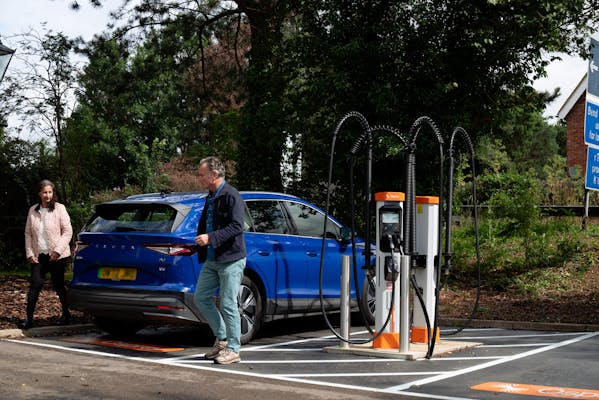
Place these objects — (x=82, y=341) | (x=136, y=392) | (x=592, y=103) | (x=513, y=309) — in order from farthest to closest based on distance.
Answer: (x=592, y=103)
(x=513, y=309)
(x=82, y=341)
(x=136, y=392)

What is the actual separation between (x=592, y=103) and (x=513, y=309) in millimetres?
4530

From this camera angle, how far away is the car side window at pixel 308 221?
419 inches

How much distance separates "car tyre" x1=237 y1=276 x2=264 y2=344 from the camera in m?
9.54

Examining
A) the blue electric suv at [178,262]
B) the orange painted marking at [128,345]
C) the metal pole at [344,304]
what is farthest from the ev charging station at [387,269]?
the orange painted marking at [128,345]

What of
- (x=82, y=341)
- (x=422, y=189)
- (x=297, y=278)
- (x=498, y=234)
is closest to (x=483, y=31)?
(x=422, y=189)

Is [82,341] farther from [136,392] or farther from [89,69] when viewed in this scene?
[89,69]

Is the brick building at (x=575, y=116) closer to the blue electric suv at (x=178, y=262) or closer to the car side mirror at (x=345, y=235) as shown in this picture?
the car side mirror at (x=345, y=235)

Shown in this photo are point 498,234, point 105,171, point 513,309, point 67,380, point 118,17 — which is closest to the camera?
point 67,380

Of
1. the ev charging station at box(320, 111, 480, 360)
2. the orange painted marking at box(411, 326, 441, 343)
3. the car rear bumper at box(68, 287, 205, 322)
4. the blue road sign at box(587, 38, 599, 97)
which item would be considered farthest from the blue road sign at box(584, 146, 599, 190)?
the car rear bumper at box(68, 287, 205, 322)

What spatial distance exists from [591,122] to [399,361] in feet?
28.4


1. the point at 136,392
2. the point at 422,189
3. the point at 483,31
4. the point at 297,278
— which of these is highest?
the point at 483,31

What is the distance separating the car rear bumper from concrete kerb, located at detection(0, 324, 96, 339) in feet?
4.42

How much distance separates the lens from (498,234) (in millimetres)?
16734

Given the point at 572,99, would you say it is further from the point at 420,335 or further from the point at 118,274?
the point at 118,274
